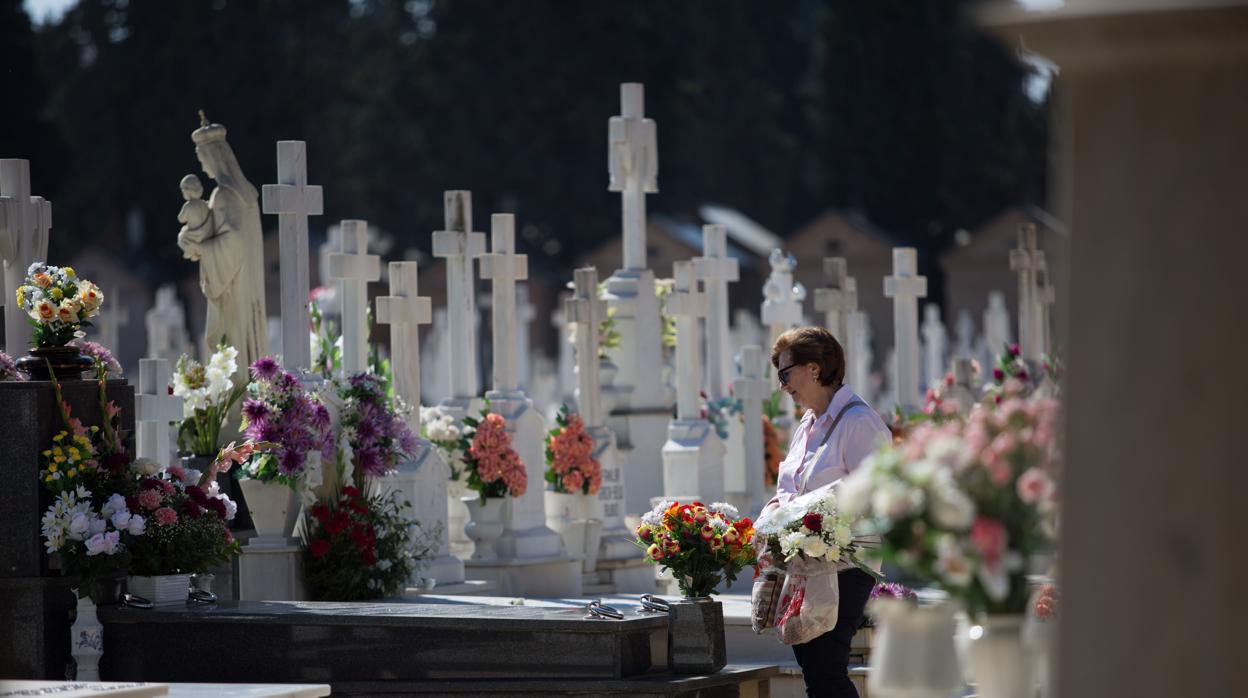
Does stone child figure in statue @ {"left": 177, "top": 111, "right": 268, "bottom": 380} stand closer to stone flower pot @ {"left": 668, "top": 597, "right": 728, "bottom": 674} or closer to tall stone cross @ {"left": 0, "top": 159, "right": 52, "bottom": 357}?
tall stone cross @ {"left": 0, "top": 159, "right": 52, "bottom": 357}

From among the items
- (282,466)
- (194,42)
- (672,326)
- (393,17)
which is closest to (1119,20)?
(282,466)

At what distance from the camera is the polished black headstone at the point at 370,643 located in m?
7.47

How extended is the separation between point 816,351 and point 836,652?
976 mm

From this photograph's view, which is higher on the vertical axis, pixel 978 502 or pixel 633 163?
pixel 633 163

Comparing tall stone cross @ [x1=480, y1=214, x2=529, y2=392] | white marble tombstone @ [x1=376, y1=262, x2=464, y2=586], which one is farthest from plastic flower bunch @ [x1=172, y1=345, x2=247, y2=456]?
tall stone cross @ [x1=480, y1=214, x2=529, y2=392]

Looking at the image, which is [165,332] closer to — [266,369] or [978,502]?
[266,369]

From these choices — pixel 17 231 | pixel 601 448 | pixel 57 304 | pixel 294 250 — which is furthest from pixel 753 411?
pixel 57 304

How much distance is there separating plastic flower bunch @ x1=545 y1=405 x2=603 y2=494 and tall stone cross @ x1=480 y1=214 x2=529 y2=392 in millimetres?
580

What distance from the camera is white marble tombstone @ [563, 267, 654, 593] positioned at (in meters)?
12.7

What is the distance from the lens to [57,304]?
28.0 ft

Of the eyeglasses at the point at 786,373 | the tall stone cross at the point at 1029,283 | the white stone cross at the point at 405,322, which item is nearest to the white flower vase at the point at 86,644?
the eyeglasses at the point at 786,373

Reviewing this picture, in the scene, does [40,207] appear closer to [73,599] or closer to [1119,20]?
[73,599]

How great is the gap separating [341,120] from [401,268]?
→ 3167 centimetres

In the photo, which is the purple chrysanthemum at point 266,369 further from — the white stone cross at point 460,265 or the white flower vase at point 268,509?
the white stone cross at point 460,265
